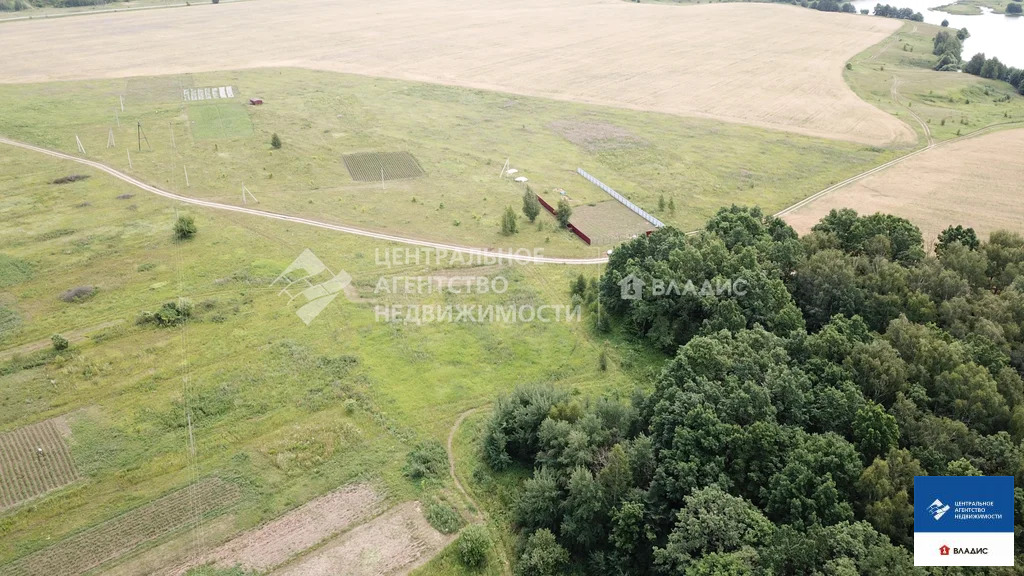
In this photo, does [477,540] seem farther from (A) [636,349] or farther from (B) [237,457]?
(A) [636,349]

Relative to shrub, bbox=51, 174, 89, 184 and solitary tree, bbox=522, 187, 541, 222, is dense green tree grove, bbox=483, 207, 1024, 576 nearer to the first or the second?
solitary tree, bbox=522, 187, 541, 222

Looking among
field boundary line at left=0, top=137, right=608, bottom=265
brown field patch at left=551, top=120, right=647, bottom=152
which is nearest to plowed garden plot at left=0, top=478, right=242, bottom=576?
field boundary line at left=0, top=137, right=608, bottom=265

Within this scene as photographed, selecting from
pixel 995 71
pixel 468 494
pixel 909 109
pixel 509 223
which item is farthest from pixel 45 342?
pixel 995 71

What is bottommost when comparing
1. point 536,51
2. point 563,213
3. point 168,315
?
point 168,315

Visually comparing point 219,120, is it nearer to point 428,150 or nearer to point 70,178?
point 70,178

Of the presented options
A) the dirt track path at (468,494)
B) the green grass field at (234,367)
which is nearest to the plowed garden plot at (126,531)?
the green grass field at (234,367)
